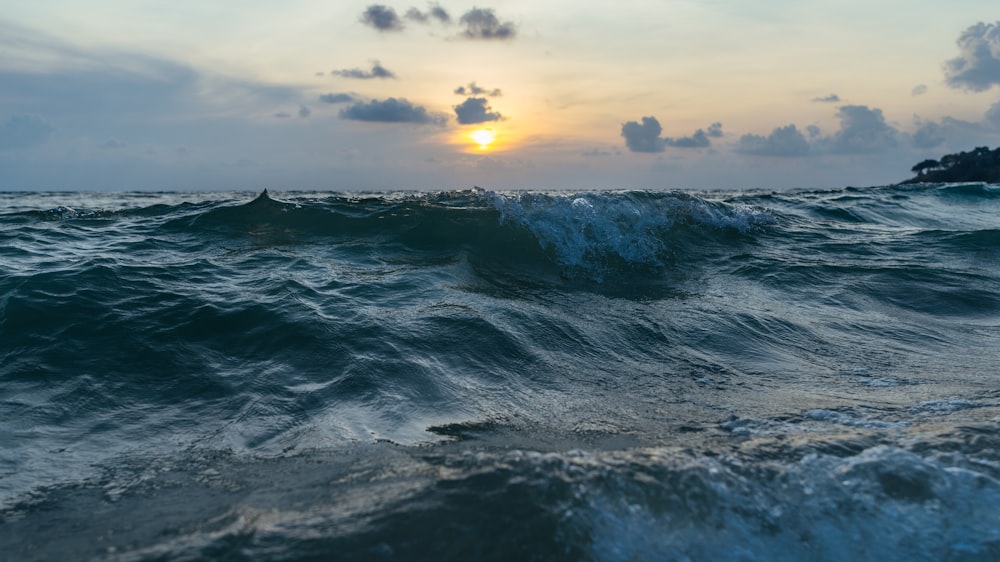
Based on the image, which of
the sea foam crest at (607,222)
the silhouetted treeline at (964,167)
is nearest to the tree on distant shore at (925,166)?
the silhouetted treeline at (964,167)

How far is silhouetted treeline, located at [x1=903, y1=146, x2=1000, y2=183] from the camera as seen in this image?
5789cm

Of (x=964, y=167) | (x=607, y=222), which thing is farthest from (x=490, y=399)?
(x=964, y=167)

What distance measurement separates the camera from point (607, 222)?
10.7 m

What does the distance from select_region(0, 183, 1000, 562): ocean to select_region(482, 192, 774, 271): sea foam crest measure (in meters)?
0.08

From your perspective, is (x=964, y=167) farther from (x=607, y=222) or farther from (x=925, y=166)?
(x=607, y=222)

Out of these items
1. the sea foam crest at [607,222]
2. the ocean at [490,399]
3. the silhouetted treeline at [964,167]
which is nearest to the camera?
the ocean at [490,399]

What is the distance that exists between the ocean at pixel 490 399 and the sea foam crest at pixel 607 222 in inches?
3.3

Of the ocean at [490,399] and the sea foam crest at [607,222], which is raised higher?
the sea foam crest at [607,222]

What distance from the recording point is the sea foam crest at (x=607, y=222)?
9.84m

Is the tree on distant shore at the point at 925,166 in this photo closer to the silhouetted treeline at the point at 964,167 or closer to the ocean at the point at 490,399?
the silhouetted treeline at the point at 964,167

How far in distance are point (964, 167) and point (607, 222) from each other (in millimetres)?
64303

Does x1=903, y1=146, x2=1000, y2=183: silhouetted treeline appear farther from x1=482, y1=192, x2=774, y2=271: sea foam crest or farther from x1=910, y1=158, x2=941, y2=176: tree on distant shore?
x1=482, y1=192, x2=774, y2=271: sea foam crest

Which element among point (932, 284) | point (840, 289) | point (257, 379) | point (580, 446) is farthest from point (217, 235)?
point (932, 284)

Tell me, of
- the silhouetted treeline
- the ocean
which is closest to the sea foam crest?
the ocean
